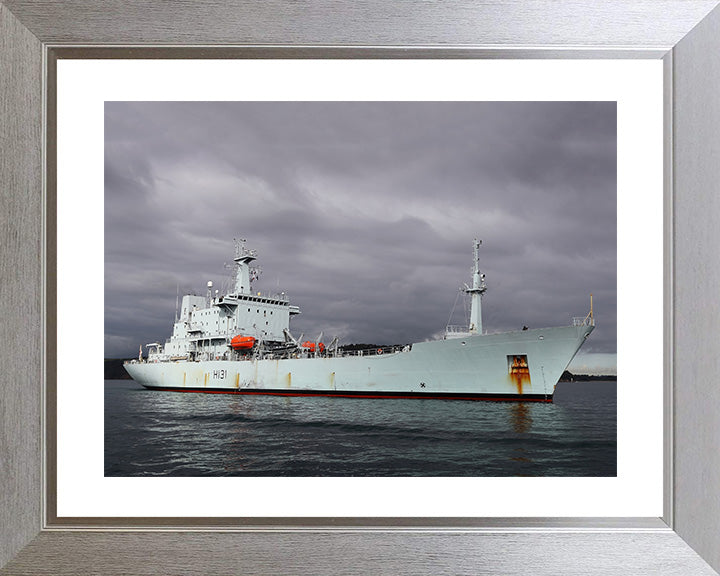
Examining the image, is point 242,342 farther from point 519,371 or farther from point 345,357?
point 519,371

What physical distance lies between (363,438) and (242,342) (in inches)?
126

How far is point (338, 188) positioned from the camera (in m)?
10.3

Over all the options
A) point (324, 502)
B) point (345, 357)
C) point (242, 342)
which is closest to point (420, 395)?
point (345, 357)

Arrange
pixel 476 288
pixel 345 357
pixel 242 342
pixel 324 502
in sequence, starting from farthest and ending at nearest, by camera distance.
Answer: pixel 242 342 < pixel 476 288 < pixel 345 357 < pixel 324 502

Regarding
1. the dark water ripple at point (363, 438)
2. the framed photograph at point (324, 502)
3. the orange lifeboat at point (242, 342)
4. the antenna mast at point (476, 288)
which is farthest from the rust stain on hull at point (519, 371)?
the framed photograph at point (324, 502)

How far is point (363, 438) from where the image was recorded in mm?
9016

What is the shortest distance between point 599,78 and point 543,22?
347 mm

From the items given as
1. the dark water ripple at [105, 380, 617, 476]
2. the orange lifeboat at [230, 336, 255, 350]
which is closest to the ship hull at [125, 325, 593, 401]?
the dark water ripple at [105, 380, 617, 476]

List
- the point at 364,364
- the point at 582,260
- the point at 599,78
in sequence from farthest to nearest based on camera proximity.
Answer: the point at 582,260 → the point at 364,364 → the point at 599,78

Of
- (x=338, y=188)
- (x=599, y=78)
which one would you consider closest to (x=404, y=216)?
(x=338, y=188)

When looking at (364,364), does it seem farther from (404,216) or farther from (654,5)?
(654,5)

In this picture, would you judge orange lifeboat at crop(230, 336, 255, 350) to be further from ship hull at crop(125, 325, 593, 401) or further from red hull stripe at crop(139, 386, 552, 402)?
ship hull at crop(125, 325, 593, 401)

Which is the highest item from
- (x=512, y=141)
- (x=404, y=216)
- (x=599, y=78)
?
(x=512, y=141)

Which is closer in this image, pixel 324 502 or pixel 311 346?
pixel 324 502
